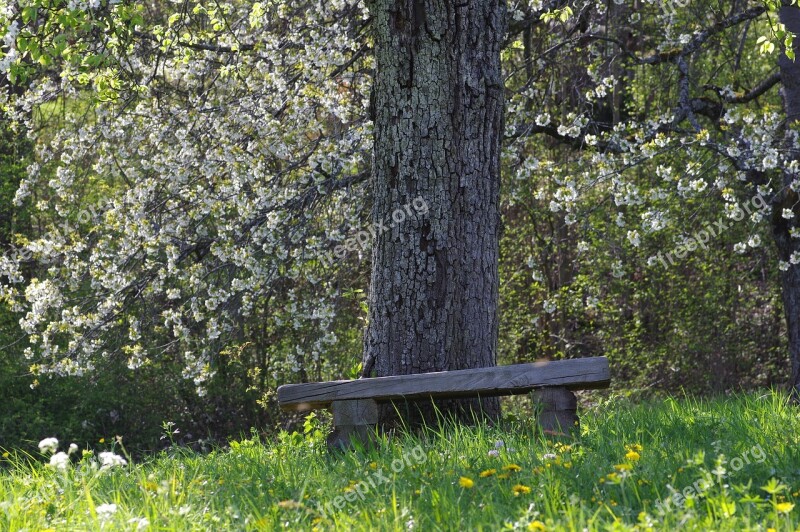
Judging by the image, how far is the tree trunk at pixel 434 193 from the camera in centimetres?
505

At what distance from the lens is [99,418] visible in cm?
1129

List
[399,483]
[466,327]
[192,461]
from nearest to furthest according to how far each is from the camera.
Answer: [399,483], [192,461], [466,327]

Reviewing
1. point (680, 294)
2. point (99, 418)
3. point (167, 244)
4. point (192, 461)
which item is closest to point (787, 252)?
point (680, 294)

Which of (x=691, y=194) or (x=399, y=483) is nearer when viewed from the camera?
(x=399, y=483)

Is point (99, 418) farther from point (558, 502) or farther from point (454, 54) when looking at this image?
point (558, 502)

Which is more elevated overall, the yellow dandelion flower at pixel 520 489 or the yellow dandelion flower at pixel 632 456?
the yellow dandelion flower at pixel 632 456

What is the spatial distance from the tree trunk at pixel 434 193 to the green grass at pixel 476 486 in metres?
0.56

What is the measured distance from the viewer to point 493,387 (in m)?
4.47

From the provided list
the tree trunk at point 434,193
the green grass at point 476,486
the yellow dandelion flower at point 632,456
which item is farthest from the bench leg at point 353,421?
the yellow dandelion flower at point 632,456

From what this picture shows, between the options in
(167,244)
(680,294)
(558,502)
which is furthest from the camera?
(680,294)

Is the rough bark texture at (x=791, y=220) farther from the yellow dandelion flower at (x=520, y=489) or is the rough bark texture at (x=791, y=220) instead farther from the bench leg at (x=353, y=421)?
the yellow dandelion flower at (x=520, y=489)

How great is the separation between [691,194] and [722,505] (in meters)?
5.72

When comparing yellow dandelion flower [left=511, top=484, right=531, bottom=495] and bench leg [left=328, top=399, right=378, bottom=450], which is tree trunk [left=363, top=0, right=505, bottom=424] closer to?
bench leg [left=328, top=399, right=378, bottom=450]

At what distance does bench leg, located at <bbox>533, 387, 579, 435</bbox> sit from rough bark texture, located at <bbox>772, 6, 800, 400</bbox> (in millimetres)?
4805
